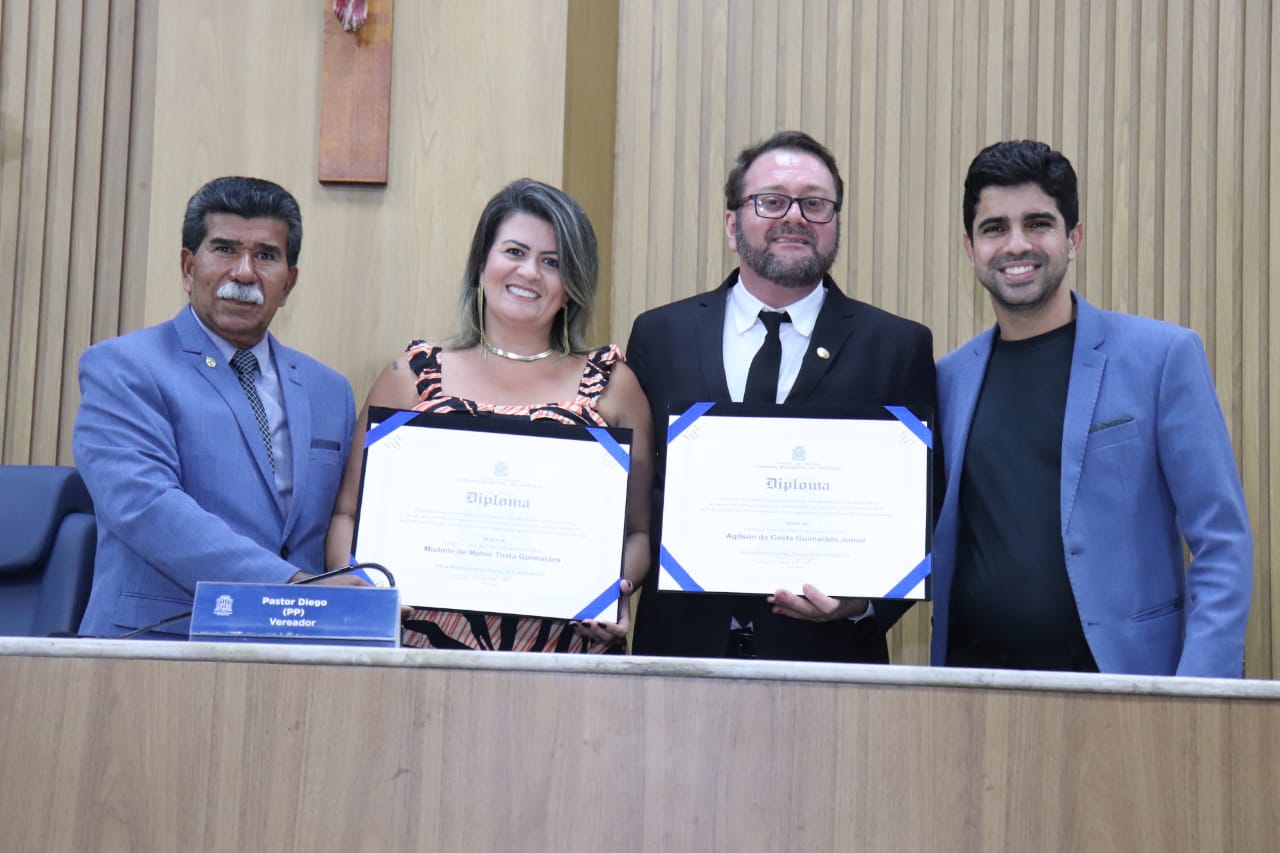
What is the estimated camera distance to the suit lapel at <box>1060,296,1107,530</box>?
2.33 meters

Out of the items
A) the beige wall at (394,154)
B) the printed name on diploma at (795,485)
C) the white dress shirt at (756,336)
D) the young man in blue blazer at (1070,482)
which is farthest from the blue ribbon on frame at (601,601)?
the beige wall at (394,154)

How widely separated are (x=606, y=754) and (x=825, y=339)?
4.13 ft

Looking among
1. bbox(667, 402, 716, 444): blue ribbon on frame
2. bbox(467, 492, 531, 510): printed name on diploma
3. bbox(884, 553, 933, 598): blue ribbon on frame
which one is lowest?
bbox(884, 553, 933, 598): blue ribbon on frame

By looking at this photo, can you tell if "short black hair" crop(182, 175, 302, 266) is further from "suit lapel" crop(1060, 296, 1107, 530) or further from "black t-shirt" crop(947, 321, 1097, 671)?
"suit lapel" crop(1060, 296, 1107, 530)

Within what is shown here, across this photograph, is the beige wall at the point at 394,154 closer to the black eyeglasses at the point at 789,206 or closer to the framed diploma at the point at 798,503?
the black eyeglasses at the point at 789,206

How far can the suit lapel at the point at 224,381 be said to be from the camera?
246cm

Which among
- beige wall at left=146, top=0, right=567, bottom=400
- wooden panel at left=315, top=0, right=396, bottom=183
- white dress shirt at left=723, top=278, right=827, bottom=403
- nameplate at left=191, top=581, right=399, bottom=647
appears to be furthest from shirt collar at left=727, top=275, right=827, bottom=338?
nameplate at left=191, top=581, right=399, bottom=647

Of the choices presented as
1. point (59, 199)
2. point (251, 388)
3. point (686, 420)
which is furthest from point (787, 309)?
point (59, 199)

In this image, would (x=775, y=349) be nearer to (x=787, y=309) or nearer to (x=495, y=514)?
(x=787, y=309)

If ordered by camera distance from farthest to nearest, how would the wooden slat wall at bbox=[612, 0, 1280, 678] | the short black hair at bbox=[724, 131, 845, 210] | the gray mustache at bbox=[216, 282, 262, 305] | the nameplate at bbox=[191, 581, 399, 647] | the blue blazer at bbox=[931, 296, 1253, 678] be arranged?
the wooden slat wall at bbox=[612, 0, 1280, 678] < the short black hair at bbox=[724, 131, 845, 210] < the gray mustache at bbox=[216, 282, 262, 305] < the blue blazer at bbox=[931, 296, 1253, 678] < the nameplate at bbox=[191, 581, 399, 647]

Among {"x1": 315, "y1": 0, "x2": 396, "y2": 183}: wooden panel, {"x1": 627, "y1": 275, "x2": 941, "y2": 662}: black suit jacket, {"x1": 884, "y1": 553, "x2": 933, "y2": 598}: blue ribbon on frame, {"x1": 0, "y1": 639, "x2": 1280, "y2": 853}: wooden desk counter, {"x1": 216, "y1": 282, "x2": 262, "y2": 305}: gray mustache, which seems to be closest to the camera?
{"x1": 0, "y1": 639, "x2": 1280, "y2": 853}: wooden desk counter

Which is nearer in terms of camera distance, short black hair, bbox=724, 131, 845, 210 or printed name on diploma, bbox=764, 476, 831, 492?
printed name on diploma, bbox=764, 476, 831, 492

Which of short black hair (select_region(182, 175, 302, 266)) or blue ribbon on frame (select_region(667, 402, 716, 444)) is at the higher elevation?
short black hair (select_region(182, 175, 302, 266))

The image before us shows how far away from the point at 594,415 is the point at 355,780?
1.13 m
